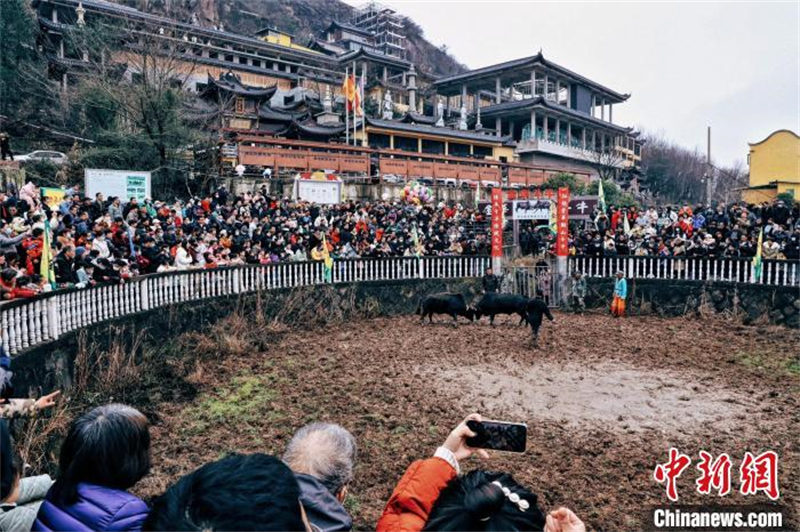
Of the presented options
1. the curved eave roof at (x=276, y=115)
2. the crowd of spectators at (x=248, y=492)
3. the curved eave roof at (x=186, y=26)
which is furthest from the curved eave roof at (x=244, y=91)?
the crowd of spectators at (x=248, y=492)

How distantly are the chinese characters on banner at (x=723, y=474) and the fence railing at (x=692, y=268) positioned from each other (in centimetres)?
1022

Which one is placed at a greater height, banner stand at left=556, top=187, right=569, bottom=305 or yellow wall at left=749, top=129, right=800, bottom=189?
yellow wall at left=749, top=129, right=800, bottom=189

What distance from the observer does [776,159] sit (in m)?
31.0

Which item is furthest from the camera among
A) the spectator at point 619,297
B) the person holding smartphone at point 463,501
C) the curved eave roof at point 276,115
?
the curved eave roof at point 276,115

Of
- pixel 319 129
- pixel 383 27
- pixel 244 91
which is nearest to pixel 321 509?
pixel 319 129

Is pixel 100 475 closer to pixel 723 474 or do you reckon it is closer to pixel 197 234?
pixel 723 474

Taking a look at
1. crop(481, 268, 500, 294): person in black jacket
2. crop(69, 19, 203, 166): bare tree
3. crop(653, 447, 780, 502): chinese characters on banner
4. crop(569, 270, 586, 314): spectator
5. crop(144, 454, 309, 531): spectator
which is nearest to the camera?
crop(144, 454, 309, 531): spectator

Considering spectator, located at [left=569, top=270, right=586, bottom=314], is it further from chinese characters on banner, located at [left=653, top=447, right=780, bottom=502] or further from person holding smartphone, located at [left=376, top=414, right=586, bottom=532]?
person holding smartphone, located at [left=376, top=414, right=586, bottom=532]

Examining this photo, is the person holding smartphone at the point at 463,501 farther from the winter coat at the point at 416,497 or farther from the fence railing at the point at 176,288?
the fence railing at the point at 176,288

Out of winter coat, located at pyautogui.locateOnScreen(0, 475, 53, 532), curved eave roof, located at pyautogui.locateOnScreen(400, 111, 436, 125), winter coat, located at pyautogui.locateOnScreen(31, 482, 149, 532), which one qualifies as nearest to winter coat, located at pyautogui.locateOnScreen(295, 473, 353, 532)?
winter coat, located at pyautogui.locateOnScreen(31, 482, 149, 532)

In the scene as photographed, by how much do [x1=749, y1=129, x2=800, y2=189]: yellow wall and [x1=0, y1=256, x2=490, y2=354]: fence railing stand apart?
23.2 m

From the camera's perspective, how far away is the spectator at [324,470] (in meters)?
2.25

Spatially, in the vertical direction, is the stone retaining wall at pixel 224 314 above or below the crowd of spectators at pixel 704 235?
below

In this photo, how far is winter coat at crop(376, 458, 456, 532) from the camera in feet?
7.59
